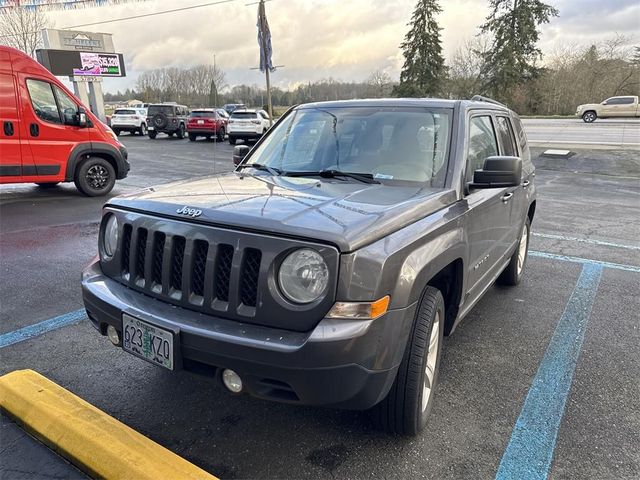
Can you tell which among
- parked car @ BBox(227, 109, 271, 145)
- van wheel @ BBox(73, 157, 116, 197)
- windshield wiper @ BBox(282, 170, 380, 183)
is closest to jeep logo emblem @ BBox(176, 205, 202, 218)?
windshield wiper @ BBox(282, 170, 380, 183)

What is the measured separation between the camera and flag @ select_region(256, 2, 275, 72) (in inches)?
981

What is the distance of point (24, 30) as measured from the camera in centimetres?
3259

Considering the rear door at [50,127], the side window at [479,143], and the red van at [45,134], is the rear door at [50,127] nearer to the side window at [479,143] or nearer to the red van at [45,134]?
the red van at [45,134]

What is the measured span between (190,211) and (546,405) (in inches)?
93.7

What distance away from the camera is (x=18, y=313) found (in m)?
4.05

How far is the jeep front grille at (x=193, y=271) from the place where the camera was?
215 centimetres

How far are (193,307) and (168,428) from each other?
83cm

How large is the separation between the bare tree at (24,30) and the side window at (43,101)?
29013 millimetres

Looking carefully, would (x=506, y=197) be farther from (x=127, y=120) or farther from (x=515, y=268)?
(x=127, y=120)

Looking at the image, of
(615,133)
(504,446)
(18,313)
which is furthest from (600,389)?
(615,133)

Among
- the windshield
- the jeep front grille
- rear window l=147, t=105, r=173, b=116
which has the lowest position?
the jeep front grille

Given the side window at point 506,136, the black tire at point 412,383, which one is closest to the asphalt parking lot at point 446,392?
→ the black tire at point 412,383

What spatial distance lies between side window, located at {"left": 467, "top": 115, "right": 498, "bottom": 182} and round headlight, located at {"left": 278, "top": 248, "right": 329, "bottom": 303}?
1.60 meters

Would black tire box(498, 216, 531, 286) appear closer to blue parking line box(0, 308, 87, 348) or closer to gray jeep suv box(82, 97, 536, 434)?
gray jeep suv box(82, 97, 536, 434)
